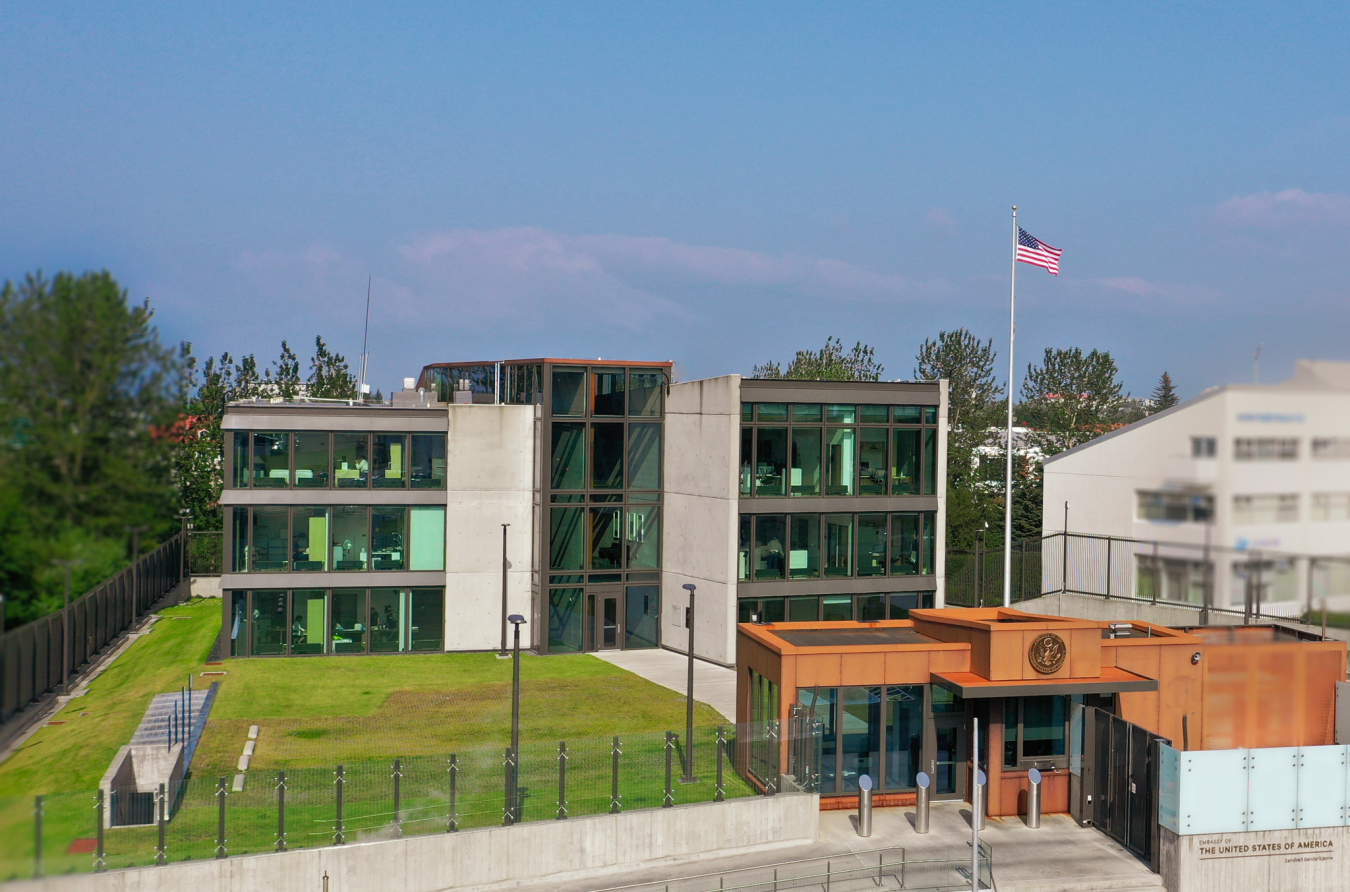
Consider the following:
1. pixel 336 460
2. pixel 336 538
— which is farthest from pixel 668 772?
pixel 336 460

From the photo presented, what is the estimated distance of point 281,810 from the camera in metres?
20.3

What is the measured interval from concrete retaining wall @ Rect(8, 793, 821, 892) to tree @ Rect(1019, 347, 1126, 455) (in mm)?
37763

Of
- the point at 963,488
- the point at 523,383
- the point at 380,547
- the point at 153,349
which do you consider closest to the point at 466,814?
the point at 153,349

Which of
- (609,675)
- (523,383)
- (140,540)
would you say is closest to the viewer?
(140,540)

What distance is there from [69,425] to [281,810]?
1680 cm

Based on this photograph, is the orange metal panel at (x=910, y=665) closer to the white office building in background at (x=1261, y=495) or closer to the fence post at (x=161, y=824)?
the fence post at (x=161, y=824)

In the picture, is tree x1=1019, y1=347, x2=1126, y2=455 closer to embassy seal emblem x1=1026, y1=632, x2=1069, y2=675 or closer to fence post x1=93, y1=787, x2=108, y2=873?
embassy seal emblem x1=1026, y1=632, x2=1069, y2=675

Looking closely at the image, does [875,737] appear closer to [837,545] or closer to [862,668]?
[862,668]

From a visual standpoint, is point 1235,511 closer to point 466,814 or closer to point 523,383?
point 466,814

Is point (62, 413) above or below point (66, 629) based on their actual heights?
above

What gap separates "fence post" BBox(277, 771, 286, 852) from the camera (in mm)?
20109

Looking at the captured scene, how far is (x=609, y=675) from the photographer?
38.7 meters

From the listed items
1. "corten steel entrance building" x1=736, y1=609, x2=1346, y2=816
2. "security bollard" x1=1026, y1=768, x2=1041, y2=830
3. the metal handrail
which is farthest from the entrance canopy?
the metal handrail

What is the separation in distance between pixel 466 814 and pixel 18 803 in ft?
52.1
